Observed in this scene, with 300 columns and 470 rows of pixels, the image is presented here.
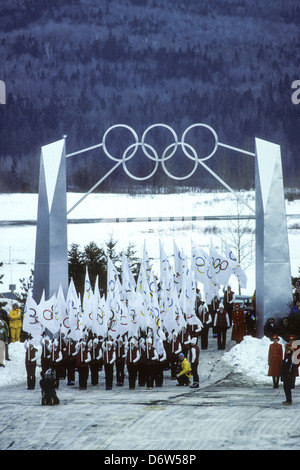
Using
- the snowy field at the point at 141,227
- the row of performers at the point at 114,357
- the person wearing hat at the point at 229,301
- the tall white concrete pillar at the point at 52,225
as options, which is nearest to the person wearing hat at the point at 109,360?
the row of performers at the point at 114,357

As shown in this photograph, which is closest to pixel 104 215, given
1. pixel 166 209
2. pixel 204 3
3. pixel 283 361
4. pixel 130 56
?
pixel 166 209

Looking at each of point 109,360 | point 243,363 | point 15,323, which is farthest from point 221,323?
point 15,323

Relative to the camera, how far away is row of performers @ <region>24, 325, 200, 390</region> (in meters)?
21.2

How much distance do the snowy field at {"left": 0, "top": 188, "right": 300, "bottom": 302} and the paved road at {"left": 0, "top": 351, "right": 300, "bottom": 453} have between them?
56.6 feet

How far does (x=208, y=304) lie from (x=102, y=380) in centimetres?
456

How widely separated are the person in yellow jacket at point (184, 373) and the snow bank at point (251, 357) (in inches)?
61.6

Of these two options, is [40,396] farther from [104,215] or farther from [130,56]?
[130,56]

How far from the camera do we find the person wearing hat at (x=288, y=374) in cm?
1877

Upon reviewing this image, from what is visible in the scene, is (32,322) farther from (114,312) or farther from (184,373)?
(184,373)

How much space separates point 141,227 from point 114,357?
66.8 ft

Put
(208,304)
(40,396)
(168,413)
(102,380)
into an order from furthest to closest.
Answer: (208,304), (102,380), (40,396), (168,413)

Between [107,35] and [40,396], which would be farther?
[107,35]

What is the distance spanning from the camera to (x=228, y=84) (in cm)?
4516

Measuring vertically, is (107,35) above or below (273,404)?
above
